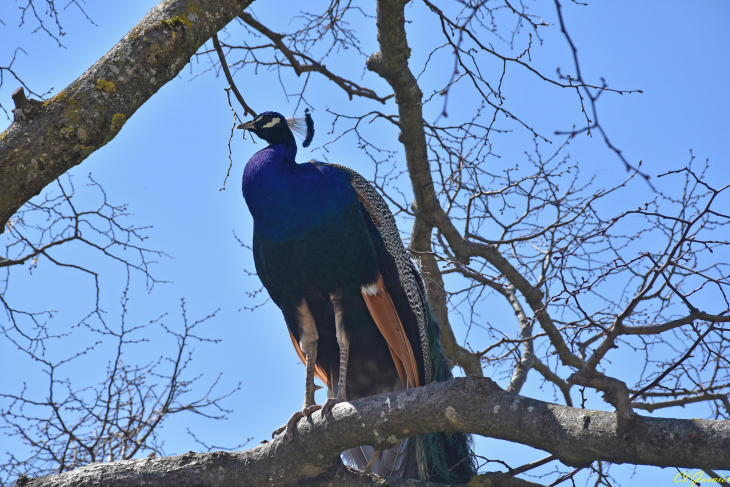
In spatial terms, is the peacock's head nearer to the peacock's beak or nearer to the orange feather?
the peacock's beak

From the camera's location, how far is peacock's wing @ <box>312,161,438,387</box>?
4047 millimetres

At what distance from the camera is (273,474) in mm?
3176

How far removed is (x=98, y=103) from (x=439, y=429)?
2.00m

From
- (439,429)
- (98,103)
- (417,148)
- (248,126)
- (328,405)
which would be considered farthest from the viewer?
(417,148)

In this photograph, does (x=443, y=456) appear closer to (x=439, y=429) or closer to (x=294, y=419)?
(x=294, y=419)

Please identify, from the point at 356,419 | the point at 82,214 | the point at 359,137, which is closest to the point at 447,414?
the point at 356,419

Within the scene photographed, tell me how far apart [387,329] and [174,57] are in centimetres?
209

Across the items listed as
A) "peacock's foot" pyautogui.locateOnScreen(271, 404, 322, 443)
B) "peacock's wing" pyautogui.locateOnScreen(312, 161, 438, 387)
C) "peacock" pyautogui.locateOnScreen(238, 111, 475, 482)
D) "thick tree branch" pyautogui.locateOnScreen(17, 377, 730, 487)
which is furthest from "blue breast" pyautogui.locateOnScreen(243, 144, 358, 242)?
"thick tree branch" pyautogui.locateOnScreen(17, 377, 730, 487)

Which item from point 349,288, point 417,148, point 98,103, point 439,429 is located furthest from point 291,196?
point 439,429

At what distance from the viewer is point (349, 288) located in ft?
13.2

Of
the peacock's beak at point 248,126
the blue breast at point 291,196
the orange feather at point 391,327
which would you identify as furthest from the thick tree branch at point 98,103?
the orange feather at point 391,327

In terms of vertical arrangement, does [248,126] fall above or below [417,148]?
above

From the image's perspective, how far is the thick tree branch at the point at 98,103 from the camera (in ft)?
8.04

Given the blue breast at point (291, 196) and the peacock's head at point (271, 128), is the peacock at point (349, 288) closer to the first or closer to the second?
the blue breast at point (291, 196)
